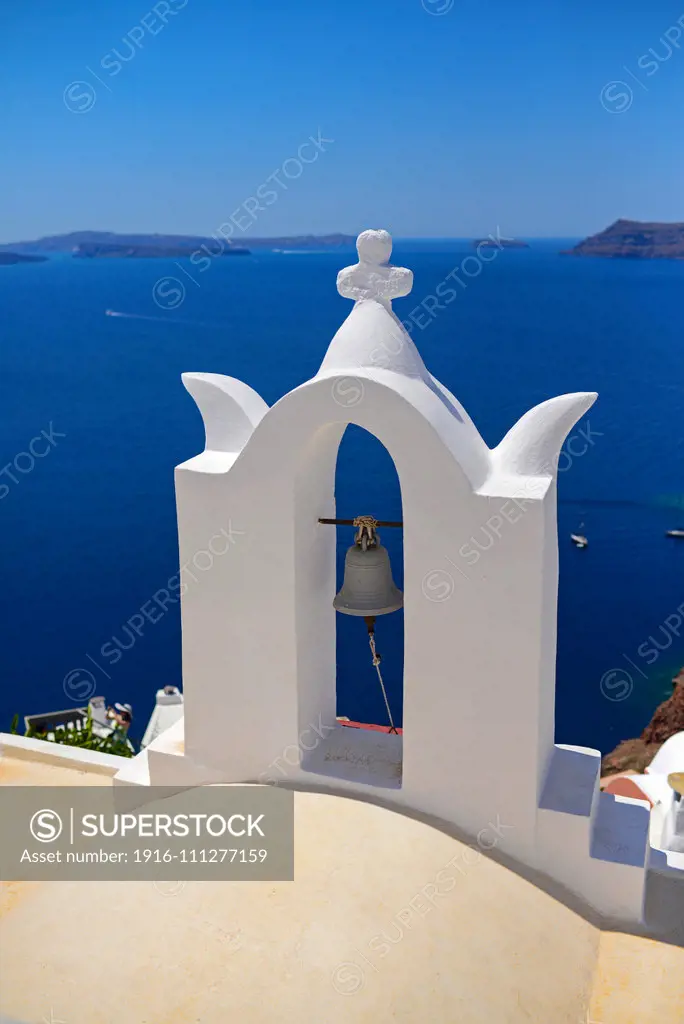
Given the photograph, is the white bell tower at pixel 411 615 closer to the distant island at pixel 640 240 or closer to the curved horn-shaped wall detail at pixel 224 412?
the curved horn-shaped wall detail at pixel 224 412

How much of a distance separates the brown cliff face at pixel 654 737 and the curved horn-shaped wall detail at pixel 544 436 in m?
14.6

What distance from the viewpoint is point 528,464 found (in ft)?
20.4

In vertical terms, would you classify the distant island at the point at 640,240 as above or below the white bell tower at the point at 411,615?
above

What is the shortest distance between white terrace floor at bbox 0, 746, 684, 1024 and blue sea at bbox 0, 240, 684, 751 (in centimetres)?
118

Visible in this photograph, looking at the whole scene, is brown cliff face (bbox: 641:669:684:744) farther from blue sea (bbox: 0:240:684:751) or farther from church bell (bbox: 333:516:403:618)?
church bell (bbox: 333:516:403:618)

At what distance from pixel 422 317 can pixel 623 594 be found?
42433 mm

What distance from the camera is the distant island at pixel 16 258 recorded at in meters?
91.6

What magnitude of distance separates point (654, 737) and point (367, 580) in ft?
55.5

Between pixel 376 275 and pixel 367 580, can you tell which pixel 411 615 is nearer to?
pixel 367 580

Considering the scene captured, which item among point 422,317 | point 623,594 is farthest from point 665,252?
point 623,594

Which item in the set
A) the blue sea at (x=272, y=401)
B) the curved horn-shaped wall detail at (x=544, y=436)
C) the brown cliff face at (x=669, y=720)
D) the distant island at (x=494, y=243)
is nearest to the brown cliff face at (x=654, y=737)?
the brown cliff face at (x=669, y=720)

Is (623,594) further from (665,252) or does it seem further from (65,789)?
(665,252)

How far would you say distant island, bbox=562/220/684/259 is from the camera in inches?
3487

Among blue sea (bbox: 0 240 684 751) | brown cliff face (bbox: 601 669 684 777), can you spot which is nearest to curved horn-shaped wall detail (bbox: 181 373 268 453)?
blue sea (bbox: 0 240 684 751)
